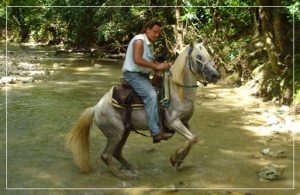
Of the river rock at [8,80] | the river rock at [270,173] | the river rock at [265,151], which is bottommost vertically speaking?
the river rock at [270,173]

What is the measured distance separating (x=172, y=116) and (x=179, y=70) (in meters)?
0.70

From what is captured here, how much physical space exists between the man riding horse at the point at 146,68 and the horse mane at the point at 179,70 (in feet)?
0.56

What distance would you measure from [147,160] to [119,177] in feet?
3.16

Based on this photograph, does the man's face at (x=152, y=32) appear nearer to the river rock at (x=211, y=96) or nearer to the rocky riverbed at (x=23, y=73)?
the river rock at (x=211, y=96)

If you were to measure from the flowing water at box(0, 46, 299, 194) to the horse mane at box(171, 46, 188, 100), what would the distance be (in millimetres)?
1342

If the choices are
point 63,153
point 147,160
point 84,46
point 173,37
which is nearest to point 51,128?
point 63,153

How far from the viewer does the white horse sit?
629 cm

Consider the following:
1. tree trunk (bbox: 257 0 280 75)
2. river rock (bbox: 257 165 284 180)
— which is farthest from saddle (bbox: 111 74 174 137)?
tree trunk (bbox: 257 0 280 75)

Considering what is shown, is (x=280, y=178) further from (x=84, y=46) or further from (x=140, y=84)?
(x=84, y=46)

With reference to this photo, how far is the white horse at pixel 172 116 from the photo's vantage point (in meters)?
6.29

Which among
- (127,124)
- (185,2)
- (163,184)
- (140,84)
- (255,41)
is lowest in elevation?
(163,184)

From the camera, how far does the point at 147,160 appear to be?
24.3 ft

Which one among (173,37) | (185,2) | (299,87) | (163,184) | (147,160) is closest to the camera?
(163,184)

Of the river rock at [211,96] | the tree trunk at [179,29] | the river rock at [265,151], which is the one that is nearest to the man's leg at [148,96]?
the river rock at [265,151]
